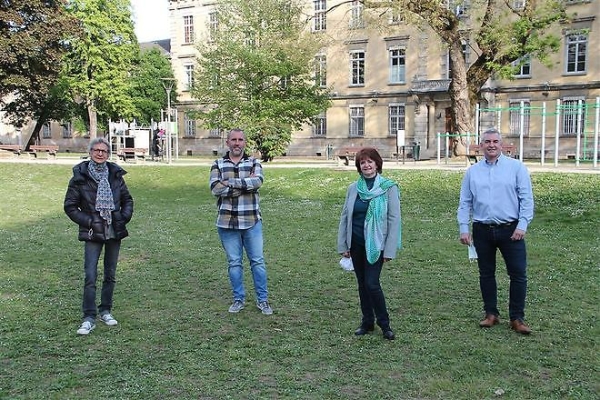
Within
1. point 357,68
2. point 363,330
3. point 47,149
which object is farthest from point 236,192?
point 357,68

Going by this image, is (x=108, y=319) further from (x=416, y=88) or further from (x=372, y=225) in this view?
(x=416, y=88)

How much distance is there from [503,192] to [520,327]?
1319 millimetres

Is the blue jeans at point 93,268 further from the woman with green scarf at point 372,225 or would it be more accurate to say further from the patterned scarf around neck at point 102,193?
the woman with green scarf at point 372,225

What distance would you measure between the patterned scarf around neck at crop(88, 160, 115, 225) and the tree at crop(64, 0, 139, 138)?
1586 inches

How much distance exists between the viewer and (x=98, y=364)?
17.9 ft

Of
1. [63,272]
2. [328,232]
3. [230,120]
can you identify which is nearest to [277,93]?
[230,120]

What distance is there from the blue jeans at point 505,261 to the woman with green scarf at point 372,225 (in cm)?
94

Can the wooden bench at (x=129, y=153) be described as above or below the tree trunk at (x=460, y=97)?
below

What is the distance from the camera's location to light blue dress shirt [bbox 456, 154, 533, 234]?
599 centimetres

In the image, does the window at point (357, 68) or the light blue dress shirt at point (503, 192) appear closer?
the light blue dress shirt at point (503, 192)

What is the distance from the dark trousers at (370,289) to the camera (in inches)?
233

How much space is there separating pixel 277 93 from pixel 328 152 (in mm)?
13296

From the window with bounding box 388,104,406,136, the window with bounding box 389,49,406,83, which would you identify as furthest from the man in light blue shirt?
the window with bounding box 389,49,406,83

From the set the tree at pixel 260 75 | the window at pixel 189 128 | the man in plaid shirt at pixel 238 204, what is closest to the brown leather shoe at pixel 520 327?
the man in plaid shirt at pixel 238 204
